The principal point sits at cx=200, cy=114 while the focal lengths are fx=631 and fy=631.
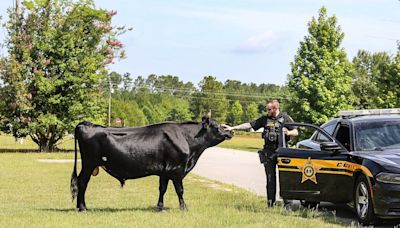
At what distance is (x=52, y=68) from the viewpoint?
36344 mm

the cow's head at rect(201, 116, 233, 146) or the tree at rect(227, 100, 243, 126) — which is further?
the tree at rect(227, 100, 243, 126)

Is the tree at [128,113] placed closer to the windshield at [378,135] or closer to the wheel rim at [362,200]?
the windshield at [378,135]

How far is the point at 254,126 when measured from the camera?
38.5ft

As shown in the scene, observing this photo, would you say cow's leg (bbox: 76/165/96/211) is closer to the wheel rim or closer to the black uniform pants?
the black uniform pants

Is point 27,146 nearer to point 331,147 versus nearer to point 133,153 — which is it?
point 133,153

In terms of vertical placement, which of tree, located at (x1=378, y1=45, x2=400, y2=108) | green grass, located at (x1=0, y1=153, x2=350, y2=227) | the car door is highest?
tree, located at (x1=378, y1=45, x2=400, y2=108)

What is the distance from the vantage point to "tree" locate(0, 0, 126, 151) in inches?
1391

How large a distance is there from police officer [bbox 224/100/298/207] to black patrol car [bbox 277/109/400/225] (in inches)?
8.1

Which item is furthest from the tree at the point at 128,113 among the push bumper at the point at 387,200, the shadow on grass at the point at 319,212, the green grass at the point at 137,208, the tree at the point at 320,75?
the push bumper at the point at 387,200

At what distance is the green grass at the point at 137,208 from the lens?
31.1 feet

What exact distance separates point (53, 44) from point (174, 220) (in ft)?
93.2

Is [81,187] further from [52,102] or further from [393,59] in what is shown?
[393,59]

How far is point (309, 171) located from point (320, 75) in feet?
105

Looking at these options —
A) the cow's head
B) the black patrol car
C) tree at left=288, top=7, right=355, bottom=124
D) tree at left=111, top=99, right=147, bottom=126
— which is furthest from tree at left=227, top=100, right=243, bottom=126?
the black patrol car
